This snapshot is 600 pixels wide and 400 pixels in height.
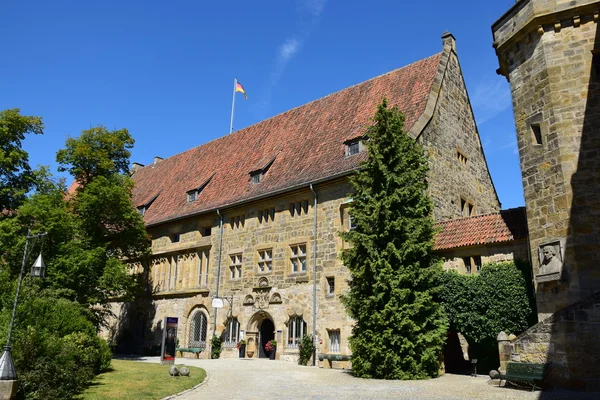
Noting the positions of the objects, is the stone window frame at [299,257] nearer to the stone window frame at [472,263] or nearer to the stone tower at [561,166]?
the stone window frame at [472,263]

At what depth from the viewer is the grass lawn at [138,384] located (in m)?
12.1

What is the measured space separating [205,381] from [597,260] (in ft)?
35.7

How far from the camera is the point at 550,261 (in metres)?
13.8

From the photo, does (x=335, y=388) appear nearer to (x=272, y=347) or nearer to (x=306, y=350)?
(x=306, y=350)

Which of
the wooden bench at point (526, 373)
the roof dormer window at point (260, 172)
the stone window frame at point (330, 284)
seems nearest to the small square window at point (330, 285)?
the stone window frame at point (330, 284)

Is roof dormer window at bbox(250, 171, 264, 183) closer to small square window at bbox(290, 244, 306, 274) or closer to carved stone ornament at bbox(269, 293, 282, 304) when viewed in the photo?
small square window at bbox(290, 244, 306, 274)

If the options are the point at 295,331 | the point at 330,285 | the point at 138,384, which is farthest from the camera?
the point at 295,331

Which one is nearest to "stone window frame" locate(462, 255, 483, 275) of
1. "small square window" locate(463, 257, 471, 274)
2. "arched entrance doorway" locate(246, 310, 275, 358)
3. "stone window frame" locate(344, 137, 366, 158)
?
"small square window" locate(463, 257, 471, 274)

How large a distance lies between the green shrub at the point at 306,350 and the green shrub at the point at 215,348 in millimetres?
5426

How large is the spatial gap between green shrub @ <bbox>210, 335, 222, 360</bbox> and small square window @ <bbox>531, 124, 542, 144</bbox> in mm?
16671

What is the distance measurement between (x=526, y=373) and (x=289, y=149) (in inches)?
677

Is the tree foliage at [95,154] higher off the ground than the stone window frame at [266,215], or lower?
higher

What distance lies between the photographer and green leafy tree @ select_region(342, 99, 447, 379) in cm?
1522

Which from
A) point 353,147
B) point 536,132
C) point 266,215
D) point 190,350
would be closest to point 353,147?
point 353,147
